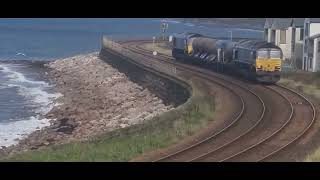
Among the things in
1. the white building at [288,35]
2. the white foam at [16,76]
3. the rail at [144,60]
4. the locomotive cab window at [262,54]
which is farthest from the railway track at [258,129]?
the white foam at [16,76]

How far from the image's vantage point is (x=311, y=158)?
17.9 m

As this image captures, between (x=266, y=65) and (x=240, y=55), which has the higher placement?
(x=240, y=55)

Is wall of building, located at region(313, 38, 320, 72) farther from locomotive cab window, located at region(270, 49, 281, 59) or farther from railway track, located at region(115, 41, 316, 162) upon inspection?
railway track, located at region(115, 41, 316, 162)

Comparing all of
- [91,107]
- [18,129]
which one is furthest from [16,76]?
[18,129]

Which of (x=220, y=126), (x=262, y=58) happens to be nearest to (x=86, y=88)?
(x=262, y=58)

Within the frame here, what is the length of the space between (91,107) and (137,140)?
85.8 feet

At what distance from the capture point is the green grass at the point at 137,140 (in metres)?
19.8

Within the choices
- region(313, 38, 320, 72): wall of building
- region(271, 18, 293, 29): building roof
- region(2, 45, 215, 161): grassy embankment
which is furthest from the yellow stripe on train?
region(271, 18, 293, 29): building roof

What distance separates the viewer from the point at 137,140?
21.8 metres

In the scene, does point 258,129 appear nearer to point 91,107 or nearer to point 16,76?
point 91,107

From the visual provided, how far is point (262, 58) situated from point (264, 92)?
13.3ft

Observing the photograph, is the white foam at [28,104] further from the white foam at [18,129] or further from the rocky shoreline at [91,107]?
the rocky shoreline at [91,107]
